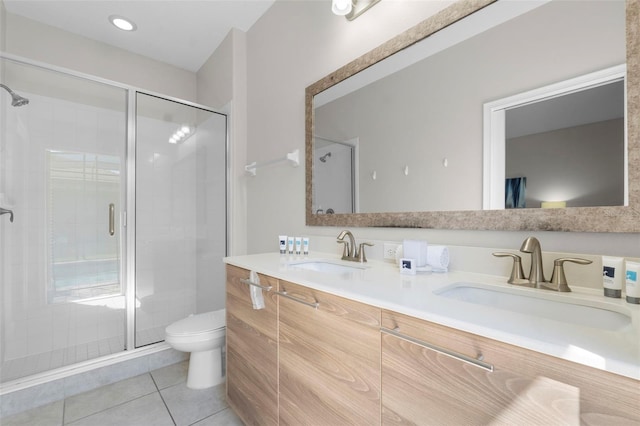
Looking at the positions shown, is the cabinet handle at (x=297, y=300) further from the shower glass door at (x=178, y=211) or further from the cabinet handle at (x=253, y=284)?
the shower glass door at (x=178, y=211)

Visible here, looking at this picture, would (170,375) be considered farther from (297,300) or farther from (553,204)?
(553,204)

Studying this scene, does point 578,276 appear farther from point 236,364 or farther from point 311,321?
point 236,364

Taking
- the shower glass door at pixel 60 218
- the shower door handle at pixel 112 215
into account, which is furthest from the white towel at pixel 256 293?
the shower door handle at pixel 112 215

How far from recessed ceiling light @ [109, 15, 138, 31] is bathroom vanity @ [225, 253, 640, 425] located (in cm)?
243

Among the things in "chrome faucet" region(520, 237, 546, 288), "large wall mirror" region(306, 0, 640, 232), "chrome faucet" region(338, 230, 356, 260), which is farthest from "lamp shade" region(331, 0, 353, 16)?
"chrome faucet" region(520, 237, 546, 288)

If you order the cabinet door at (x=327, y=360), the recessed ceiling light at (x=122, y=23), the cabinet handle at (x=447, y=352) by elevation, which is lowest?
the cabinet door at (x=327, y=360)

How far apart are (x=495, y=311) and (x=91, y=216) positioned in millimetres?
2774

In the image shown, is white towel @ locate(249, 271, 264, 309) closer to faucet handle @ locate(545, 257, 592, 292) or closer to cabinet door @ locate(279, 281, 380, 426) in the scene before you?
cabinet door @ locate(279, 281, 380, 426)

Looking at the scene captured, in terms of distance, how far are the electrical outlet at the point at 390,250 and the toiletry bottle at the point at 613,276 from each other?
693 millimetres

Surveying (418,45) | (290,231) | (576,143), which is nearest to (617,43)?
(576,143)

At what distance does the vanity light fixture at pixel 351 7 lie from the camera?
146 cm

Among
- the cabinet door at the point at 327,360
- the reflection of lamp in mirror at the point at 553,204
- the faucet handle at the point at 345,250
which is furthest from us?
the faucet handle at the point at 345,250

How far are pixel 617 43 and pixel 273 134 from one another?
5.89 feet

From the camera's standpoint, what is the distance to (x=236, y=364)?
1472mm
